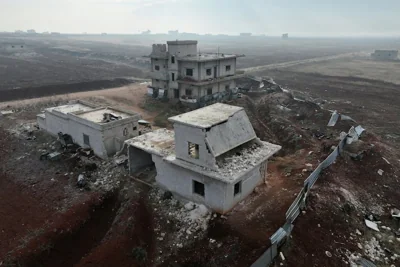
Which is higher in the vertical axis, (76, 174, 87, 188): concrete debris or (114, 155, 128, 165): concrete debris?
(114, 155, 128, 165): concrete debris

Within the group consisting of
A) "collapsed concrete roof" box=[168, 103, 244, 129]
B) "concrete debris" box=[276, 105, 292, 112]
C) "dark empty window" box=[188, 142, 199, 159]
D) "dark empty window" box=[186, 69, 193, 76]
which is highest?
"collapsed concrete roof" box=[168, 103, 244, 129]

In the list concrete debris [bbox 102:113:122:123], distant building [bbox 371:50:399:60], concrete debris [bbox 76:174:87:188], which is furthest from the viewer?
distant building [bbox 371:50:399:60]

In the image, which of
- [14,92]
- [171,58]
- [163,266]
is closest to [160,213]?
[163,266]

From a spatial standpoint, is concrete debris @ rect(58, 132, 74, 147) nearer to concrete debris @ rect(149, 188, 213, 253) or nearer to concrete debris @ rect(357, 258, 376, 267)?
concrete debris @ rect(149, 188, 213, 253)

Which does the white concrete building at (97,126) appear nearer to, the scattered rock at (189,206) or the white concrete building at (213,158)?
the white concrete building at (213,158)

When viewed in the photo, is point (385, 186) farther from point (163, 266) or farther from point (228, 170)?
point (163, 266)

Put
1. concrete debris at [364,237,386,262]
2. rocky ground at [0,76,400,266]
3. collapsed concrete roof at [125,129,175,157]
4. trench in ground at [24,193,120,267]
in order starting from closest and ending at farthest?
rocky ground at [0,76,400,266] < concrete debris at [364,237,386,262] < trench in ground at [24,193,120,267] < collapsed concrete roof at [125,129,175,157]

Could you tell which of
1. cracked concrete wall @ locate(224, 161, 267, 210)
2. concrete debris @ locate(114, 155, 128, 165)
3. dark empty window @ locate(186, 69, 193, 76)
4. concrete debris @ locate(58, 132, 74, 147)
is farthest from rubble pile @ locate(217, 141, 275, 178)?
dark empty window @ locate(186, 69, 193, 76)
